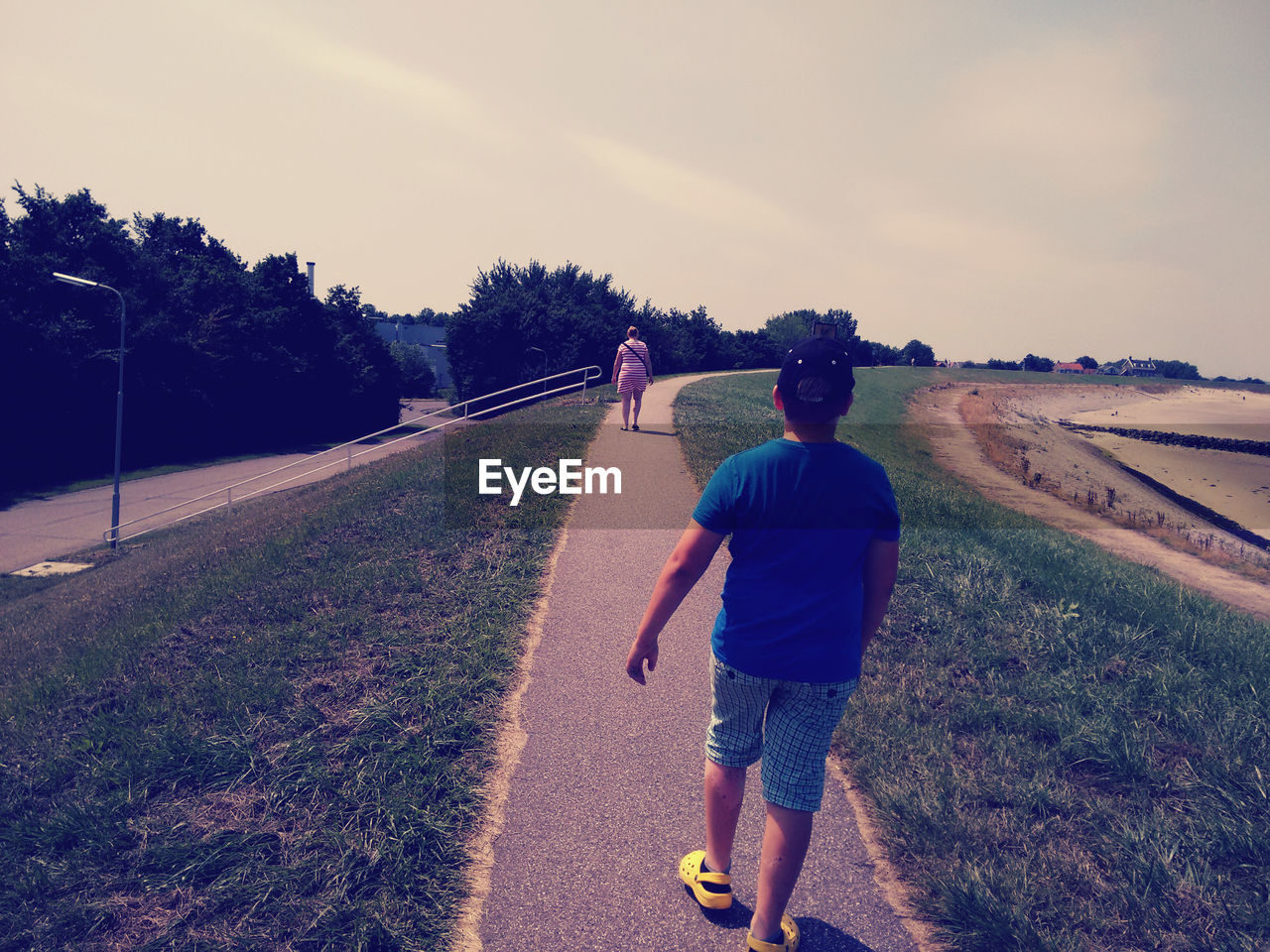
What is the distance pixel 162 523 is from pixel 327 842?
78.6ft

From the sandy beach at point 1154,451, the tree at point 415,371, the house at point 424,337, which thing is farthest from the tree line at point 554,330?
the house at point 424,337

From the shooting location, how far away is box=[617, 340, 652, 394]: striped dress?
1295 centimetres

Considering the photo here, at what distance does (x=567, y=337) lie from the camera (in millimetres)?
36781

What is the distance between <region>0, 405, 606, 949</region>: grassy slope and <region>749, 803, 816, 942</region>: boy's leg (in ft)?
4.18

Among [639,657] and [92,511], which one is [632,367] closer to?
[639,657]

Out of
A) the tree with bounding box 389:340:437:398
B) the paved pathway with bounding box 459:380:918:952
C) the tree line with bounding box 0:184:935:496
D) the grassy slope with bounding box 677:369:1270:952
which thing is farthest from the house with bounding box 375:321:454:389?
the grassy slope with bounding box 677:369:1270:952

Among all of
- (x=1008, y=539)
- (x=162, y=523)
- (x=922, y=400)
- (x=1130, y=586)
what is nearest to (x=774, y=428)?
(x=1008, y=539)

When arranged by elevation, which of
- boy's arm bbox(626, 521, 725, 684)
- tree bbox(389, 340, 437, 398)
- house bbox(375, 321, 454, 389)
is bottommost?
boy's arm bbox(626, 521, 725, 684)

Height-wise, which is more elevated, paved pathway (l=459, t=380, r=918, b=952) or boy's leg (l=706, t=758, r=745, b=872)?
boy's leg (l=706, t=758, r=745, b=872)

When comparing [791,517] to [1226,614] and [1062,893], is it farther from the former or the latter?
[1226,614]

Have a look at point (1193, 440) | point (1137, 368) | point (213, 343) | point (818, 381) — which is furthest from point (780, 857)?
point (1137, 368)

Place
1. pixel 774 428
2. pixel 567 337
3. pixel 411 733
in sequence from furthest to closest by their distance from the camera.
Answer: pixel 567 337
pixel 774 428
pixel 411 733

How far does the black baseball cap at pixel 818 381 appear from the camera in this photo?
2.22 meters

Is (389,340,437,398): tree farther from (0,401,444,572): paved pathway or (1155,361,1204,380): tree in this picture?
(1155,361,1204,380): tree
